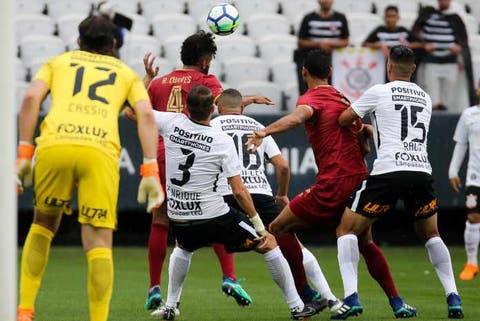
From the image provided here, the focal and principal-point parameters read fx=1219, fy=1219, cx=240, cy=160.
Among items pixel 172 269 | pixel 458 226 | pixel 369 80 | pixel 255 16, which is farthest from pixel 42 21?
pixel 172 269

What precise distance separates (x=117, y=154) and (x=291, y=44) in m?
11.7

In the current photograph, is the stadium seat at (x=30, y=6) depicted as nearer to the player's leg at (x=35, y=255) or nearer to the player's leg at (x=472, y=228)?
the player's leg at (x=472, y=228)

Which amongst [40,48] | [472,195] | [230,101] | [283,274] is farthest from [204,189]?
[40,48]

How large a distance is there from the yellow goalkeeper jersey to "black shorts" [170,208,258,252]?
1.69m

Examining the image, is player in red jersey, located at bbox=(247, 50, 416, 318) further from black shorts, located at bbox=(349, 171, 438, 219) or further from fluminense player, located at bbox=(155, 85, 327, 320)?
fluminense player, located at bbox=(155, 85, 327, 320)

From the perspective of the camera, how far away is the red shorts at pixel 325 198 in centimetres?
993

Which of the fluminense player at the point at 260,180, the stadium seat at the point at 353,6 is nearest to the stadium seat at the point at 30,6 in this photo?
the stadium seat at the point at 353,6

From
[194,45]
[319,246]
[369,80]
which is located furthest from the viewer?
[319,246]

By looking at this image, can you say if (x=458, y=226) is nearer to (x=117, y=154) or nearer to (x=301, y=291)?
(x=301, y=291)

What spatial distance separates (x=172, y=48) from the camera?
18.8 meters

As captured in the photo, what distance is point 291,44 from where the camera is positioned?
63.4 ft

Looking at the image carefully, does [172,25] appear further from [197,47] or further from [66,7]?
[197,47]

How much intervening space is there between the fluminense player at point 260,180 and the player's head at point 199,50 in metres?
0.47

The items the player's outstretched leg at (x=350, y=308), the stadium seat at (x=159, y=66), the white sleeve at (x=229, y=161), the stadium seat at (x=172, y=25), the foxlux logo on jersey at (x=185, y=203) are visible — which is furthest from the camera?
the stadium seat at (x=172, y=25)
